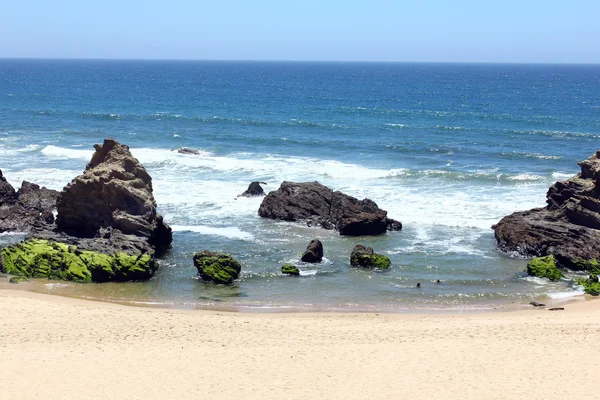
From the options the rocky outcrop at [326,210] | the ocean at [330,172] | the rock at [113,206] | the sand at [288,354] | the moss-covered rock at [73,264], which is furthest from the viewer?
the rocky outcrop at [326,210]

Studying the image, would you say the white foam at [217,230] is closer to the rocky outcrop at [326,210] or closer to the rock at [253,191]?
the rocky outcrop at [326,210]

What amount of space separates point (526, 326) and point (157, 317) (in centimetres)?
1155

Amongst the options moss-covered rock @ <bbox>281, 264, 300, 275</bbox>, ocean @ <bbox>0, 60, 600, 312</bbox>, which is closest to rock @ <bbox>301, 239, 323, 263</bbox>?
ocean @ <bbox>0, 60, 600, 312</bbox>

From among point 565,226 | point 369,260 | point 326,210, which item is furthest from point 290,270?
point 565,226

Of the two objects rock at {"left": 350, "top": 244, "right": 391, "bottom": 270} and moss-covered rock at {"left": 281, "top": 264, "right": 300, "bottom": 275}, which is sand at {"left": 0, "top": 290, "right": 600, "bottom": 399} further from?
rock at {"left": 350, "top": 244, "right": 391, "bottom": 270}

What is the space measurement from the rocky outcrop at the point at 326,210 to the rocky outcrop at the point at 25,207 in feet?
34.1

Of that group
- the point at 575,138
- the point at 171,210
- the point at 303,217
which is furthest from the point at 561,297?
the point at 575,138

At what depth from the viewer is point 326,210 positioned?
37.8m

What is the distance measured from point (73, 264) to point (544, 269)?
59.6ft

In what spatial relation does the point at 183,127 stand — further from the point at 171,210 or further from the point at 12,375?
the point at 12,375

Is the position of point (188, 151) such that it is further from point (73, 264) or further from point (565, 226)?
point (565, 226)

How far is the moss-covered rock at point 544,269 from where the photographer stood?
29503 millimetres

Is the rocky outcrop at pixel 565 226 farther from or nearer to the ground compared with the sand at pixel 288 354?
farther from the ground

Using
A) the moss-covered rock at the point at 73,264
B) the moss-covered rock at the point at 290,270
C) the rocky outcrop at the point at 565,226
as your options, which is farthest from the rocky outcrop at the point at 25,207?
the rocky outcrop at the point at 565,226
